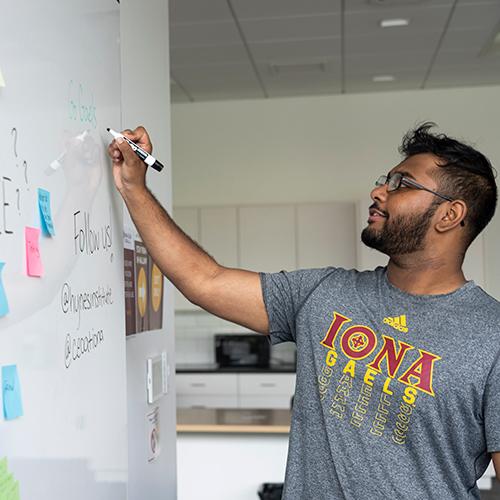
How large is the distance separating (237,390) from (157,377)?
3.85 m

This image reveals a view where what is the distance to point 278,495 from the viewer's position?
338 centimetres

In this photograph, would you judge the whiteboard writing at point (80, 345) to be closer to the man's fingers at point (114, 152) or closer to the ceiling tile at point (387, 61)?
the man's fingers at point (114, 152)

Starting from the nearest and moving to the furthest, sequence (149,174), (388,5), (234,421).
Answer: (149,174)
(234,421)
(388,5)

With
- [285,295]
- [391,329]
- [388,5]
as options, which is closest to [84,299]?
[285,295]

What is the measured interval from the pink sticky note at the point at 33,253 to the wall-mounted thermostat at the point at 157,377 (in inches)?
29.4

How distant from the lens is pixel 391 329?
1575 mm

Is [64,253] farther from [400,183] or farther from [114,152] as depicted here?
[400,183]

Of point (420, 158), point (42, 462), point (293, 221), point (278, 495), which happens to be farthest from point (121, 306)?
point (293, 221)

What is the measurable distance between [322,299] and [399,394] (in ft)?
0.93

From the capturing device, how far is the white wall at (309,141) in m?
5.68

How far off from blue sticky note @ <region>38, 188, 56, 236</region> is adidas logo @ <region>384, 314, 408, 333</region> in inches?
31.0

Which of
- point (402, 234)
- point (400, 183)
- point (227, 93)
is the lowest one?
point (402, 234)

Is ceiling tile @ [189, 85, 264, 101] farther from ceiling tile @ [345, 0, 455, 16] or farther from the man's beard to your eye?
the man's beard

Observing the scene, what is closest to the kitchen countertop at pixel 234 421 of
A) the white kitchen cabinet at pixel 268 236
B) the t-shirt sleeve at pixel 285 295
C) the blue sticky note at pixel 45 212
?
the white kitchen cabinet at pixel 268 236
